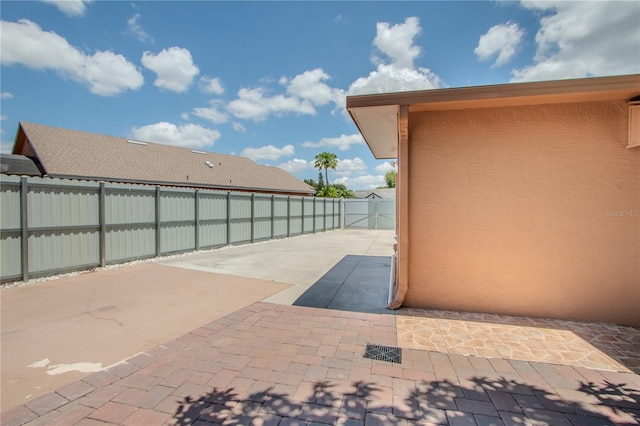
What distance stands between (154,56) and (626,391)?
46.3ft

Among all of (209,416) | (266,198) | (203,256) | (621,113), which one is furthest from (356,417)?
(266,198)

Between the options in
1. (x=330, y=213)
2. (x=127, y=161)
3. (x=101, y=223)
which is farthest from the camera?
(x=330, y=213)

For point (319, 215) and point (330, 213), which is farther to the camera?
point (330, 213)

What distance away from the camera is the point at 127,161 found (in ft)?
51.5

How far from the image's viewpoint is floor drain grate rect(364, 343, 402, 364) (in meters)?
3.09

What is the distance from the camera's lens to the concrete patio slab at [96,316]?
283 cm

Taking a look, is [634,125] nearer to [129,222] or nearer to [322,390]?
[322,390]

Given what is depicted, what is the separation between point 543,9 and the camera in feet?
20.5

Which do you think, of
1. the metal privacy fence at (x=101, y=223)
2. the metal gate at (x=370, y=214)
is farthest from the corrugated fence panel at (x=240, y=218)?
the metal gate at (x=370, y=214)

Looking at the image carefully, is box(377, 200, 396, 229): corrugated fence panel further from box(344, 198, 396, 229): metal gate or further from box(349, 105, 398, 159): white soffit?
box(349, 105, 398, 159): white soffit

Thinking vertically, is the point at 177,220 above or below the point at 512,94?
below

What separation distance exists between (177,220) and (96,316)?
562cm

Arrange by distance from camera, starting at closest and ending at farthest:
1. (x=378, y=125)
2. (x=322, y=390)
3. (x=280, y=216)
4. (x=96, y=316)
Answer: (x=322, y=390) < (x=96, y=316) < (x=378, y=125) < (x=280, y=216)

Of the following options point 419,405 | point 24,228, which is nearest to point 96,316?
point 24,228
